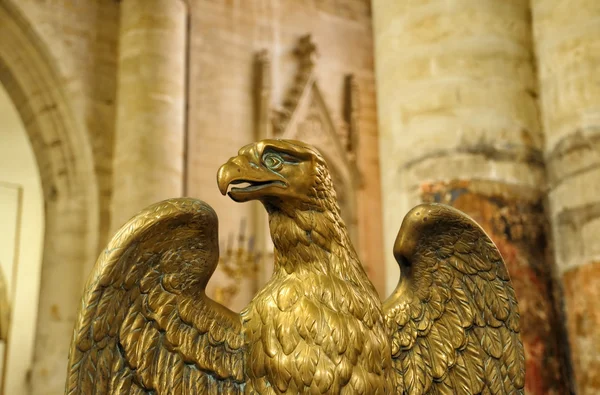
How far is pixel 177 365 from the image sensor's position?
153cm

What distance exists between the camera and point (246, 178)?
1.50 metres

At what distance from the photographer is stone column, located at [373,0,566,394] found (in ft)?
9.27

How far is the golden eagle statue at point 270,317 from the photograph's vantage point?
1471mm

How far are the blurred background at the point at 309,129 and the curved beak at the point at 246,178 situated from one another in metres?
1.51

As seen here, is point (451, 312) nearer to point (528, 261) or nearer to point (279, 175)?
point (279, 175)

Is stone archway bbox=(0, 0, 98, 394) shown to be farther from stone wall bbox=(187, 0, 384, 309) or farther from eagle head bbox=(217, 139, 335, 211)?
eagle head bbox=(217, 139, 335, 211)

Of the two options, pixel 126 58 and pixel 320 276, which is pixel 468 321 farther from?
pixel 126 58

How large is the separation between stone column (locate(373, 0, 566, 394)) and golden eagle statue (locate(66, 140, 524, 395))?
3.86 feet

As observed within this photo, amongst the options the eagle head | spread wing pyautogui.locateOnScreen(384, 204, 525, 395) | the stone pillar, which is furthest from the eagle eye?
the stone pillar

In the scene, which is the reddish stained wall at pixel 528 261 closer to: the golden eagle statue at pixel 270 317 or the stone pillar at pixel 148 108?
the golden eagle statue at pixel 270 317

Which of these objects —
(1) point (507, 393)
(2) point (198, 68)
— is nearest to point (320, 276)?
(1) point (507, 393)

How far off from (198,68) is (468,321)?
6.10 m

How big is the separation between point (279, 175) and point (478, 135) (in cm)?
159

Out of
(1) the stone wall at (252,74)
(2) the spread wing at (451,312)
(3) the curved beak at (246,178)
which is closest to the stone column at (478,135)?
(2) the spread wing at (451,312)
